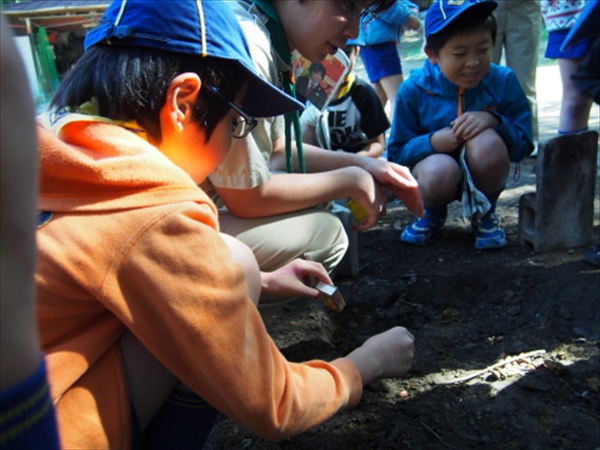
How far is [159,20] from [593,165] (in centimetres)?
234

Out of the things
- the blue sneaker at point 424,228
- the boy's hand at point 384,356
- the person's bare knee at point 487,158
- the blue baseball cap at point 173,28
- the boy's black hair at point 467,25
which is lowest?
the blue sneaker at point 424,228

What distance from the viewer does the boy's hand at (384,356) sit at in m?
1.39

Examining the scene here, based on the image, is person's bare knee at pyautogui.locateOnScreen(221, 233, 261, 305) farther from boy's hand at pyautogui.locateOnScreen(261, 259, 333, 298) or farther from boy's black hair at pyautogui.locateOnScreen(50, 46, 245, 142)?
boy's black hair at pyautogui.locateOnScreen(50, 46, 245, 142)

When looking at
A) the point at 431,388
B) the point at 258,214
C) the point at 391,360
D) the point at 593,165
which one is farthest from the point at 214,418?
the point at 593,165

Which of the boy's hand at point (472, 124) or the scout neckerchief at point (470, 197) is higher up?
the boy's hand at point (472, 124)

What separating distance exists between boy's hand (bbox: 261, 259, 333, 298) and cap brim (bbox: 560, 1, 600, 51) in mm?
1820

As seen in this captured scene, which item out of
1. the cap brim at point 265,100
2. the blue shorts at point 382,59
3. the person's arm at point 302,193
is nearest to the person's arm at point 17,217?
the cap brim at point 265,100

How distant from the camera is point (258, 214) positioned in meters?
1.97

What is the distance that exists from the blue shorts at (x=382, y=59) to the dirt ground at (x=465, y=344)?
1.95 metres

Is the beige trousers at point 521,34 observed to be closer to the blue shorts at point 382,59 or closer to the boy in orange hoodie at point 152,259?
the blue shorts at point 382,59

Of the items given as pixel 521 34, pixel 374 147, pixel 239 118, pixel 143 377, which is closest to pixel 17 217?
pixel 143 377

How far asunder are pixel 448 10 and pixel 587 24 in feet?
1.93

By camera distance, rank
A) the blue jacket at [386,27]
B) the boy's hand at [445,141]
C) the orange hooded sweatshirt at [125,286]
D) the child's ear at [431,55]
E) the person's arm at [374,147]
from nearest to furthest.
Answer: the orange hooded sweatshirt at [125,286], the boy's hand at [445,141], the child's ear at [431,55], the person's arm at [374,147], the blue jacket at [386,27]

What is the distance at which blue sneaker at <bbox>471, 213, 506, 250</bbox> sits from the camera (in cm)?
306
